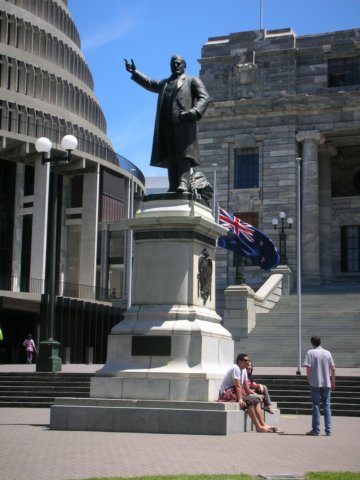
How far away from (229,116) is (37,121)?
1625 centimetres

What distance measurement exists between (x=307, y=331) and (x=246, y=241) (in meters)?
5.03

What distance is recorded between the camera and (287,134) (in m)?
51.8

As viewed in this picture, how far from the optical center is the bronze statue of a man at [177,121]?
53.4 feet

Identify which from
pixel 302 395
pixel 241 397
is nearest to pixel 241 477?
pixel 241 397

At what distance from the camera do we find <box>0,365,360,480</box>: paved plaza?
32.3 ft

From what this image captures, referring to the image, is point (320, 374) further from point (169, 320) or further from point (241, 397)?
point (169, 320)

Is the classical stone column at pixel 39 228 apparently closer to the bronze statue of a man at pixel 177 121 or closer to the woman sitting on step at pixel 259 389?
the bronze statue of a man at pixel 177 121

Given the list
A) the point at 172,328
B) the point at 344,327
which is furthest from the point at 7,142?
the point at 172,328

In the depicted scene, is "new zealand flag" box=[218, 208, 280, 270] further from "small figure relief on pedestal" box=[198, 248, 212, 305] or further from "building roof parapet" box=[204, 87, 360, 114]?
"small figure relief on pedestal" box=[198, 248, 212, 305]

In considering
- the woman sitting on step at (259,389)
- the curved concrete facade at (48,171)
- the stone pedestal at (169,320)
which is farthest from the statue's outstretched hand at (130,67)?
the curved concrete facade at (48,171)

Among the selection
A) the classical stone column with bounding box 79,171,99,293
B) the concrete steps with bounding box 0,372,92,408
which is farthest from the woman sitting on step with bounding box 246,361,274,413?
the classical stone column with bounding box 79,171,99,293

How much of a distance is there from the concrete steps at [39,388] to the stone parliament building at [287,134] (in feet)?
88.5

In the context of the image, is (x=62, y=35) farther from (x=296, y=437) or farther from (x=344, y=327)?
(x=296, y=437)

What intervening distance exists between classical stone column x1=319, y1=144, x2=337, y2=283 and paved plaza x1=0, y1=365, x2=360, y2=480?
122 ft
